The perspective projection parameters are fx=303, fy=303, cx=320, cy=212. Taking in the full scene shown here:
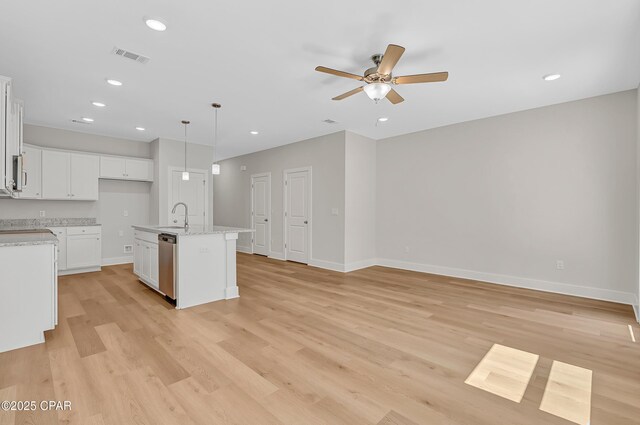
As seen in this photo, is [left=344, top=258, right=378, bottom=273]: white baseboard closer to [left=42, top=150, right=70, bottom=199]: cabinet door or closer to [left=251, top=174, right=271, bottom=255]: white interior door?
[left=251, top=174, right=271, bottom=255]: white interior door

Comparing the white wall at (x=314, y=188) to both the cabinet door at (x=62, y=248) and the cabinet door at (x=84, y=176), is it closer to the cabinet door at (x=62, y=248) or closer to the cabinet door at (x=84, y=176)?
the cabinet door at (x=84, y=176)

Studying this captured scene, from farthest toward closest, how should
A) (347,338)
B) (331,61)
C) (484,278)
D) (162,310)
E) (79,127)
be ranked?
(79,127)
(484,278)
(162,310)
(331,61)
(347,338)

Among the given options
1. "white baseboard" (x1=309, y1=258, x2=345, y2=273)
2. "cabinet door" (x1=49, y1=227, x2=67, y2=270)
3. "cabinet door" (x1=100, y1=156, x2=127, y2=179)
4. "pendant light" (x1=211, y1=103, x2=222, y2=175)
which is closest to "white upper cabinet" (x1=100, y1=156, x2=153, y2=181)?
"cabinet door" (x1=100, y1=156, x2=127, y2=179)

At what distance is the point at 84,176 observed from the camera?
5609 millimetres

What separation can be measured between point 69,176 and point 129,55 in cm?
372

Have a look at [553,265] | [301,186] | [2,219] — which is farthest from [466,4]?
[2,219]

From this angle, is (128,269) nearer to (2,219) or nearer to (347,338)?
(2,219)

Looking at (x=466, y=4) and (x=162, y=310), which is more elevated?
(x=466, y=4)

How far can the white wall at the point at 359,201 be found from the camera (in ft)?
19.1

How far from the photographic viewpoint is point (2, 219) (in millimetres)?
5125

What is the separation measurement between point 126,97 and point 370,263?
5.03m

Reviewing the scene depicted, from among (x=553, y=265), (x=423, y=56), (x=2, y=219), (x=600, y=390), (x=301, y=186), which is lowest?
(x=600, y=390)

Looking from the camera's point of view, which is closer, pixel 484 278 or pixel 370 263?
pixel 484 278

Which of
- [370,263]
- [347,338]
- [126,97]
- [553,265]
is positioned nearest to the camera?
[347,338]
